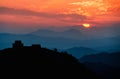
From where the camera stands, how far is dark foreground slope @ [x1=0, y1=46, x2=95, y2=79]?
84450 mm

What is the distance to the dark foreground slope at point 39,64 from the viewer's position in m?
84.4

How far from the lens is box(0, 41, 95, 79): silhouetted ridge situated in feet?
281

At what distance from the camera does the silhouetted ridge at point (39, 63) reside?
85619mm

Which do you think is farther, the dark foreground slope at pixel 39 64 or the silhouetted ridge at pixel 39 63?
the silhouetted ridge at pixel 39 63

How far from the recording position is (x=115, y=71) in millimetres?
179500

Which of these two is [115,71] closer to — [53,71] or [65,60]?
[65,60]

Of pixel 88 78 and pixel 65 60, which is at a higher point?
pixel 65 60

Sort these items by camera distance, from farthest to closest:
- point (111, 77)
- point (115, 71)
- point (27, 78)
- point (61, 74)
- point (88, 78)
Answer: point (115, 71), point (111, 77), point (88, 78), point (61, 74), point (27, 78)

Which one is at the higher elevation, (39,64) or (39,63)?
(39,63)

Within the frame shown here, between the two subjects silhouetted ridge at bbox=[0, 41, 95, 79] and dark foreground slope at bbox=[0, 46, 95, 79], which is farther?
silhouetted ridge at bbox=[0, 41, 95, 79]

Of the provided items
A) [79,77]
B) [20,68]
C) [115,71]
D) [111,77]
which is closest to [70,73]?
[79,77]

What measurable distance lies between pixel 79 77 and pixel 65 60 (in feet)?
38.8

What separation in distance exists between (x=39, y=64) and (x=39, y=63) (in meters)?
0.80

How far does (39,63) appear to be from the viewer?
91.3m
